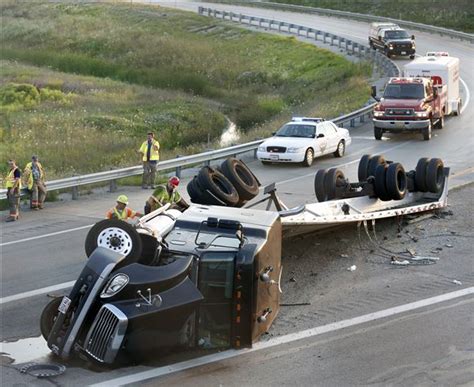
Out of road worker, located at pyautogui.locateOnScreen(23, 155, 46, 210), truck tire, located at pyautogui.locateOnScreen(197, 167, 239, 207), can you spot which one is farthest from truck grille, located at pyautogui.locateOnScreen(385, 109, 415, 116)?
truck tire, located at pyautogui.locateOnScreen(197, 167, 239, 207)

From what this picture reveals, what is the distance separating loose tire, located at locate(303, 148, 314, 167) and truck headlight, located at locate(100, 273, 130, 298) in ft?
56.2

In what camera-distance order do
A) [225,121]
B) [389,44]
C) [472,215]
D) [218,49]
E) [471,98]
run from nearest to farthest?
[472,215], [471,98], [225,121], [389,44], [218,49]

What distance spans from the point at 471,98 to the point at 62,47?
3928cm

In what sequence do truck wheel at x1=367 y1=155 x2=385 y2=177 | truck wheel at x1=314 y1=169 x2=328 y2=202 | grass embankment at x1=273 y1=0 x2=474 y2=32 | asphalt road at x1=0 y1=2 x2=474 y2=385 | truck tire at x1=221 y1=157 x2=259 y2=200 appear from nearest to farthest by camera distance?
asphalt road at x1=0 y1=2 x2=474 y2=385
truck tire at x1=221 y1=157 x2=259 y2=200
truck wheel at x1=314 y1=169 x2=328 y2=202
truck wheel at x1=367 y1=155 x2=385 y2=177
grass embankment at x1=273 y1=0 x2=474 y2=32

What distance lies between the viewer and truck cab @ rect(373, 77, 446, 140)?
105ft

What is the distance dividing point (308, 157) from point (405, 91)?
6.38m

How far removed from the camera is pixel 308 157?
92.1ft

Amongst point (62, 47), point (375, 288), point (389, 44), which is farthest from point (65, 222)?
point (62, 47)

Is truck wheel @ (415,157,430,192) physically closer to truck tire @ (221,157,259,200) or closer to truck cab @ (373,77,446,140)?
truck tire @ (221,157,259,200)

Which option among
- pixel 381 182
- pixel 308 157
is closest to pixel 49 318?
pixel 381 182

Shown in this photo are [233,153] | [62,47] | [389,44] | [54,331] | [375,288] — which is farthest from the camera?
[62,47]

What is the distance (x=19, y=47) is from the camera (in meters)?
74.4

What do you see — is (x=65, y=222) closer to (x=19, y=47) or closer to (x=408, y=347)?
(x=408, y=347)

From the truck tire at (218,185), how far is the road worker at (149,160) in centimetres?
831
